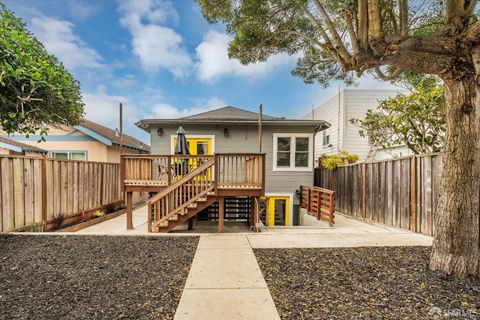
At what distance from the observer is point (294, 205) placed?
9859 millimetres

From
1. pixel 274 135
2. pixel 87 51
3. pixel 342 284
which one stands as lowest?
pixel 342 284

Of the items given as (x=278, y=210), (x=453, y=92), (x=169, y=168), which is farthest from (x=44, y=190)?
(x=453, y=92)

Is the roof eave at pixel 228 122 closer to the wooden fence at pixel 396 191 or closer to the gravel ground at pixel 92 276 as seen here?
the wooden fence at pixel 396 191

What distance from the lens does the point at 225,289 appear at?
3051 mm

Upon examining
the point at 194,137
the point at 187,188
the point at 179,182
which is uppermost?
the point at 194,137

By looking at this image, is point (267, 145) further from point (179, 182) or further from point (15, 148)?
point (15, 148)

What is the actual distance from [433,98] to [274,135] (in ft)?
16.6

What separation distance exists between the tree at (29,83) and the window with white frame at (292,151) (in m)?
6.72

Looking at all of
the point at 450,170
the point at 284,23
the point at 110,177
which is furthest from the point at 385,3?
the point at 110,177

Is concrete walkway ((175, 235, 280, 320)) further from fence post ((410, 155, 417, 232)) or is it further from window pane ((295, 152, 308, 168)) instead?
window pane ((295, 152, 308, 168))

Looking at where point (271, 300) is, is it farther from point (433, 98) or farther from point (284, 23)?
point (433, 98)

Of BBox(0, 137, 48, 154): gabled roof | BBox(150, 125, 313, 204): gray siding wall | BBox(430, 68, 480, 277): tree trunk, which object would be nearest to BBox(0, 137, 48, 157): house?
BBox(0, 137, 48, 154): gabled roof

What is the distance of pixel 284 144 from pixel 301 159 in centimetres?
90

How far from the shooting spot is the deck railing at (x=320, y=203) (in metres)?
7.07
